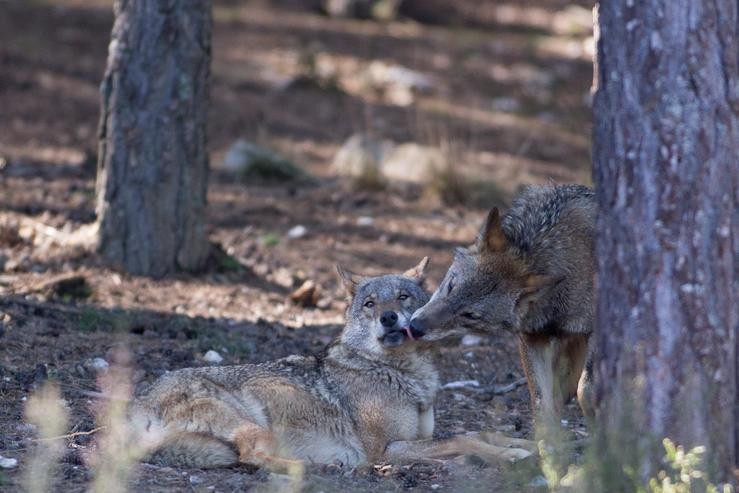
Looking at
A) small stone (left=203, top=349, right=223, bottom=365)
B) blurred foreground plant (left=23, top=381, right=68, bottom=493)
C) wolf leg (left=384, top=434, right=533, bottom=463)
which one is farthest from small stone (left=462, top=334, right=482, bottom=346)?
blurred foreground plant (left=23, top=381, right=68, bottom=493)

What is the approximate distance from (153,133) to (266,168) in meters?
3.96

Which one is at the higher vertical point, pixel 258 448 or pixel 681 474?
pixel 681 474

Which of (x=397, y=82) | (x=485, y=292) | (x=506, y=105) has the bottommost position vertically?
(x=485, y=292)

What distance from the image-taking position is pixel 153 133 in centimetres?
955

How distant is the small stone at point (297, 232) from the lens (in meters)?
11.7

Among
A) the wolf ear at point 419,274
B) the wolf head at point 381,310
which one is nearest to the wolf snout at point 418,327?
the wolf head at point 381,310

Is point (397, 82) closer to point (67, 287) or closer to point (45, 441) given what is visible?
point (67, 287)

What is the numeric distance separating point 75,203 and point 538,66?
36.3 feet

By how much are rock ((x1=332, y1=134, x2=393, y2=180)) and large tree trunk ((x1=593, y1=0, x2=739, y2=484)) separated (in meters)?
8.20

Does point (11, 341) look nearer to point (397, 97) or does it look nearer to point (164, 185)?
point (164, 185)

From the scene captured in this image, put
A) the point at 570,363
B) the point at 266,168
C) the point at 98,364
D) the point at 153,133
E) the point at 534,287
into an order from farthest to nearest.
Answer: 1. the point at 266,168
2. the point at 153,133
3. the point at 98,364
4. the point at 570,363
5. the point at 534,287

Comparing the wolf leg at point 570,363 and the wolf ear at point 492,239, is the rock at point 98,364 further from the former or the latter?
the wolf leg at point 570,363

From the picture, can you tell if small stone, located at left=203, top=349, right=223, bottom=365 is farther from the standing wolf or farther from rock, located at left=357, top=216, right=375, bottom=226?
rock, located at left=357, top=216, right=375, bottom=226

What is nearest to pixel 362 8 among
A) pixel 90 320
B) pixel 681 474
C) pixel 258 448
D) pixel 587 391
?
pixel 90 320
